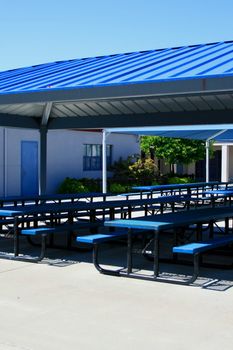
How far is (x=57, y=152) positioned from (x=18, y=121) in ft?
36.0

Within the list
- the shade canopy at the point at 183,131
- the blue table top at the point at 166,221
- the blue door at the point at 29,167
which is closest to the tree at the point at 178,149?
the shade canopy at the point at 183,131

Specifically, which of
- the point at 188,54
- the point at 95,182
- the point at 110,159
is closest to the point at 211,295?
the point at 188,54

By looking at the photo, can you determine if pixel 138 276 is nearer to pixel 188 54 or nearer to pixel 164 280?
pixel 164 280

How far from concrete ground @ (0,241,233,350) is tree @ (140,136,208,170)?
21.7m

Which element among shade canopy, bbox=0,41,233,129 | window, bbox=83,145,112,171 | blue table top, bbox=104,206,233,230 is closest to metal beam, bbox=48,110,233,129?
shade canopy, bbox=0,41,233,129

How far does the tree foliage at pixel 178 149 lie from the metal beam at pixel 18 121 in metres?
16.9

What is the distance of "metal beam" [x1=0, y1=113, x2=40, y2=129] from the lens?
12.2m

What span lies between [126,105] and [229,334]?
24.2ft

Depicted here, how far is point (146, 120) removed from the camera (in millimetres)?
12062

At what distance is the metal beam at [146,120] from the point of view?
Result: 11055mm

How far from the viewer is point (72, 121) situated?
1314 centimetres

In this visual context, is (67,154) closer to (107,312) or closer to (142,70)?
(142,70)

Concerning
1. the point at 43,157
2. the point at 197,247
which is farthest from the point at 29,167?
the point at 197,247

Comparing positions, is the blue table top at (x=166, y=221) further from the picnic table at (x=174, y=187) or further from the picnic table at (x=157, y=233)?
→ the picnic table at (x=174, y=187)
